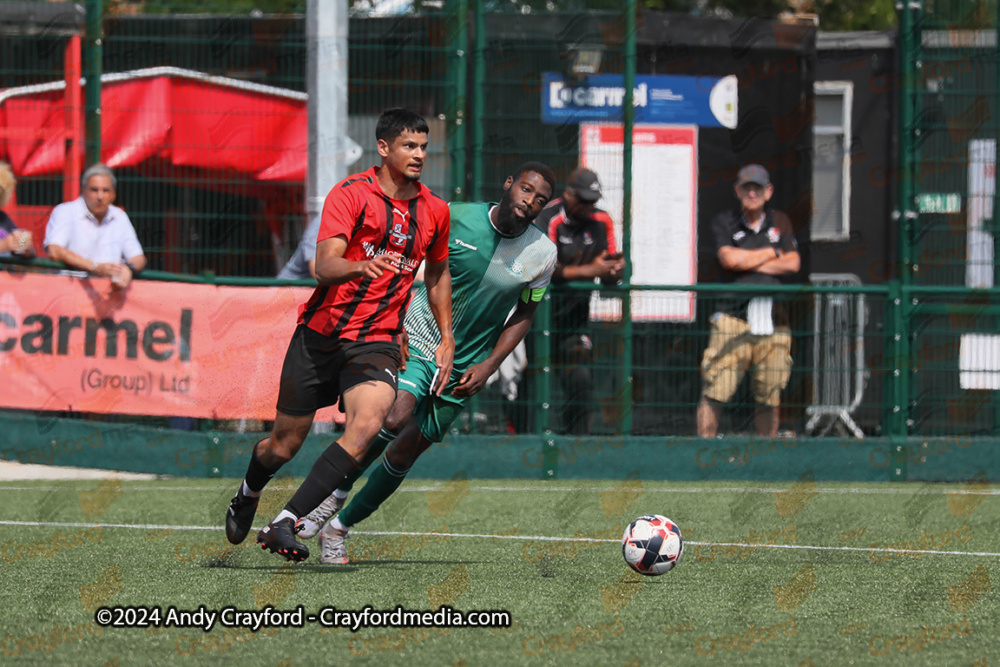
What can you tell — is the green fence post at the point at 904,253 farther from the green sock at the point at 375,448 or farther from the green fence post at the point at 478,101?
the green sock at the point at 375,448

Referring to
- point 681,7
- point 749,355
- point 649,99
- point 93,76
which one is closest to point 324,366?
point 749,355

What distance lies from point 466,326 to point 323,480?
4.90ft

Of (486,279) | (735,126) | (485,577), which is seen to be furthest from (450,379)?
(735,126)

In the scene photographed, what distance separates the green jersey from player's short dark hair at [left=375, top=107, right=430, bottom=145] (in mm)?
943

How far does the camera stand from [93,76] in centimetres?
1173

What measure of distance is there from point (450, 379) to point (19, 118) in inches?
214

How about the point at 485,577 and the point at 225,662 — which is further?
the point at 485,577

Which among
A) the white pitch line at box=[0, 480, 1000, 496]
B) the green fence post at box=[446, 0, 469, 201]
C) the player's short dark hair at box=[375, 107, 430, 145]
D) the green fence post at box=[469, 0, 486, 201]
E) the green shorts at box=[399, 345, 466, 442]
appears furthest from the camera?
the green fence post at box=[469, 0, 486, 201]

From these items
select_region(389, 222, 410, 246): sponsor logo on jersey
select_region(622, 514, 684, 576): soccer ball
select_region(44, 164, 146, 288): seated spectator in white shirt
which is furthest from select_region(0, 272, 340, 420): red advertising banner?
select_region(622, 514, 684, 576): soccer ball

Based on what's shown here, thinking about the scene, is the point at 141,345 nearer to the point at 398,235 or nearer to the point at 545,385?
the point at 545,385

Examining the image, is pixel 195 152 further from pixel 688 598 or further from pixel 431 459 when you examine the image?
pixel 688 598

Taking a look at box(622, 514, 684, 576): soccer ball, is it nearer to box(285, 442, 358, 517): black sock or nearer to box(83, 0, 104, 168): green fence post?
box(285, 442, 358, 517): black sock

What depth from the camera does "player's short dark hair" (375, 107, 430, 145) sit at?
7.05 meters

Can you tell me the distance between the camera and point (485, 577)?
22.7 feet
